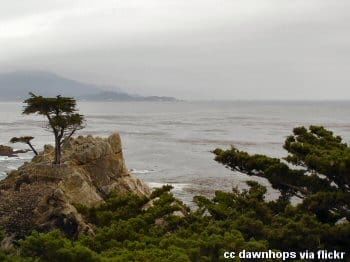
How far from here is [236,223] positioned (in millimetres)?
16750

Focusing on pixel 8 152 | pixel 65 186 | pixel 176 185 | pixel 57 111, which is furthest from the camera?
pixel 8 152

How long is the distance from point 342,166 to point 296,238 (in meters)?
2.97

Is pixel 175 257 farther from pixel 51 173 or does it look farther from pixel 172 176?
pixel 172 176

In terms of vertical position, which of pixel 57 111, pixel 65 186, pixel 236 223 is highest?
pixel 57 111

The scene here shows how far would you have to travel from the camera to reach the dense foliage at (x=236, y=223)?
11.8 meters

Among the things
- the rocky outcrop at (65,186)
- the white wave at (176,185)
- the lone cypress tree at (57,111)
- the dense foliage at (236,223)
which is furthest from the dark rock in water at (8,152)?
the dense foliage at (236,223)

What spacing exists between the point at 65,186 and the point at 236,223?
12.6 metres

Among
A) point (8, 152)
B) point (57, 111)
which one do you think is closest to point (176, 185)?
point (57, 111)

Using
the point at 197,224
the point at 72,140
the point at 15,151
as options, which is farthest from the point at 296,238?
the point at 15,151

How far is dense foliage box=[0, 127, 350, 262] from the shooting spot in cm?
1176

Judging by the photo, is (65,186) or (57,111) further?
(57,111)

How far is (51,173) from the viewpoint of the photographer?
2733cm

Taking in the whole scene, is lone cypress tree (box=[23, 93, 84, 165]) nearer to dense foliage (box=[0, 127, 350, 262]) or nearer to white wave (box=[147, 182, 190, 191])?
dense foliage (box=[0, 127, 350, 262])

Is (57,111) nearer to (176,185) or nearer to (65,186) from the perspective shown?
(65,186)
